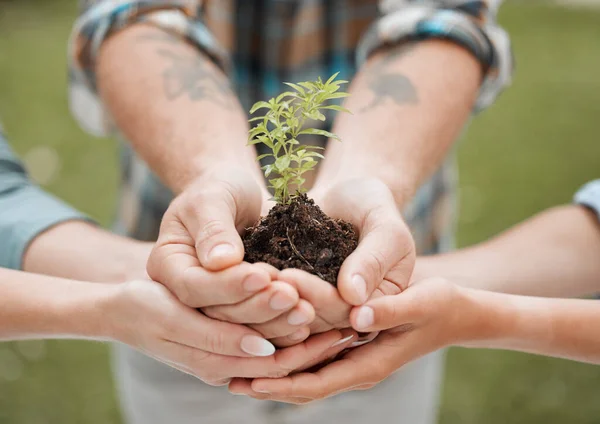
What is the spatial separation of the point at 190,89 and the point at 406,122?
0.71 meters

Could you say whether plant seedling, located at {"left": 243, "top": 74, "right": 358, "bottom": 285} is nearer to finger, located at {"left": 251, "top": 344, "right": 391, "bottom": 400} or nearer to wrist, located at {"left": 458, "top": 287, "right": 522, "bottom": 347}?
finger, located at {"left": 251, "top": 344, "right": 391, "bottom": 400}

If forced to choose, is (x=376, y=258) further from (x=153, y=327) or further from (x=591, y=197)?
(x=591, y=197)

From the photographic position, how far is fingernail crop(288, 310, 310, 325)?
1.43m

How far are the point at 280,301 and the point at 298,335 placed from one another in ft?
0.46

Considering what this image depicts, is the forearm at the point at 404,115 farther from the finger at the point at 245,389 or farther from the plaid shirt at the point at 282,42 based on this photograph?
the finger at the point at 245,389

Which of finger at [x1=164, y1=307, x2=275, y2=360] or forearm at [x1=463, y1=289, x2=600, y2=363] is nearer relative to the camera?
finger at [x1=164, y1=307, x2=275, y2=360]

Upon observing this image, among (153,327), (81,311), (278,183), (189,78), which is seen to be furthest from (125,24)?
(153,327)

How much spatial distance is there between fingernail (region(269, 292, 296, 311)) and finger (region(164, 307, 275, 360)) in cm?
11

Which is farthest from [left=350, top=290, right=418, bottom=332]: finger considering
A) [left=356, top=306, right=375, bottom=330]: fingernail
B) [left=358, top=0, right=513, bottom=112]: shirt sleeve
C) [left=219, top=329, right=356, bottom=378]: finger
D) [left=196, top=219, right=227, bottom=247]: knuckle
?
[left=358, top=0, right=513, bottom=112]: shirt sleeve

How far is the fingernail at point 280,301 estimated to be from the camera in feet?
4.59

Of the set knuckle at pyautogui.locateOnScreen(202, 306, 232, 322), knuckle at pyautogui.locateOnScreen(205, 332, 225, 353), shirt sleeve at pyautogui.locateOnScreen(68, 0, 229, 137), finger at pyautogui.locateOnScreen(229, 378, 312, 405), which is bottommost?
finger at pyautogui.locateOnScreen(229, 378, 312, 405)

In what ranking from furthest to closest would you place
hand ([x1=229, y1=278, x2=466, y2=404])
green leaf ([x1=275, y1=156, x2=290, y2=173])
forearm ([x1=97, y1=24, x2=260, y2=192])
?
forearm ([x1=97, y1=24, x2=260, y2=192]) → green leaf ([x1=275, y1=156, x2=290, y2=173]) → hand ([x1=229, y1=278, x2=466, y2=404])

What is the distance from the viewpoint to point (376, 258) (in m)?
1.48

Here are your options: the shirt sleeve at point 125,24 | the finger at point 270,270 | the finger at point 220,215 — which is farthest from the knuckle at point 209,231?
the shirt sleeve at point 125,24
